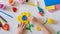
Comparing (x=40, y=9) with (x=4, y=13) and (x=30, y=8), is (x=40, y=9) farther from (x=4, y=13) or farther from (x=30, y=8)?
(x=4, y=13)

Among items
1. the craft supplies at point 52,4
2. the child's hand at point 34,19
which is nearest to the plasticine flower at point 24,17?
the child's hand at point 34,19

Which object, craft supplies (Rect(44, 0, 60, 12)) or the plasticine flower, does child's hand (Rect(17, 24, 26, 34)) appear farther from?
craft supplies (Rect(44, 0, 60, 12))

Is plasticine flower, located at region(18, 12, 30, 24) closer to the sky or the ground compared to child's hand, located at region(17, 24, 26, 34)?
closer to the sky

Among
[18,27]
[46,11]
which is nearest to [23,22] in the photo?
[18,27]

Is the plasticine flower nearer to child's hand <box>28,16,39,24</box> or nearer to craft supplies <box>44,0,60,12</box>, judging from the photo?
child's hand <box>28,16,39,24</box>

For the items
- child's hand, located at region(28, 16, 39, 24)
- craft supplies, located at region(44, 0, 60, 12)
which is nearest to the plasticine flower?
child's hand, located at region(28, 16, 39, 24)

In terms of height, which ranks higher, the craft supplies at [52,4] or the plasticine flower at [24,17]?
the craft supplies at [52,4]

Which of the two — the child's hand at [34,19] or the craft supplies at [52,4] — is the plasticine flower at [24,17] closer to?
the child's hand at [34,19]

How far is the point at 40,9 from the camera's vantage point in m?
1.50

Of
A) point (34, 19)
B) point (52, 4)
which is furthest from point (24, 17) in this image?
point (52, 4)

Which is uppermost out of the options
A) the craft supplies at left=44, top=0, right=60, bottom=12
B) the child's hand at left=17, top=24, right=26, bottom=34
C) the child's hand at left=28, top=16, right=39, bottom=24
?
the craft supplies at left=44, top=0, right=60, bottom=12

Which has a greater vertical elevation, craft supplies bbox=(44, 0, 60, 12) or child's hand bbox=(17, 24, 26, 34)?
craft supplies bbox=(44, 0, 60, 12)

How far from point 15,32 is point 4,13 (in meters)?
0.13

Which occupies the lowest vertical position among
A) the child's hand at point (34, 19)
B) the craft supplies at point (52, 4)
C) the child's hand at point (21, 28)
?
the child's hand at point (21, 28)
